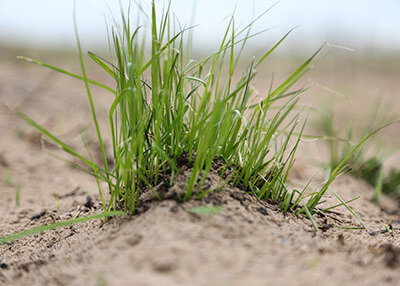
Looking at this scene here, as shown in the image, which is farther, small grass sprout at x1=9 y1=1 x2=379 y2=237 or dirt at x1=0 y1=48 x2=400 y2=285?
small grass sprout at x1=9 y1=1 x2=379 y2=237

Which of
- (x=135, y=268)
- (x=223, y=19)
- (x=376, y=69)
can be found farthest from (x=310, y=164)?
(x=376, y=69)

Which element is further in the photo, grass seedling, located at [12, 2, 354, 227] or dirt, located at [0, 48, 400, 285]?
grass seedling, located at [12, 2, 354, 227]

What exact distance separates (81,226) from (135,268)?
555 mm

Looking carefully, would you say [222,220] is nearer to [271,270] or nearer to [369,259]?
[271,270]

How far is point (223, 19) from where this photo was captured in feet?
3.93

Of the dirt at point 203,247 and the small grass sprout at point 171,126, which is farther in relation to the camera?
the small grass sprout at point 171,126

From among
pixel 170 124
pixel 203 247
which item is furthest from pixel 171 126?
pixel 203 247

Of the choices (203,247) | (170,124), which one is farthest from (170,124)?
(203,247)

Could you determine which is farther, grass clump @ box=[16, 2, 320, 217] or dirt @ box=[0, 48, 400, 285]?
grass clump @ box=[16, 2, 320, 217]

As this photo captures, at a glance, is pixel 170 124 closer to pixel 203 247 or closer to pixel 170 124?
pixel 170 124

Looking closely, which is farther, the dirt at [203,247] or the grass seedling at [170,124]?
the grass seedling at [170,124]

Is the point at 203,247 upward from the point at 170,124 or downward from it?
downward

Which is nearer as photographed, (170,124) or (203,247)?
(203,247)

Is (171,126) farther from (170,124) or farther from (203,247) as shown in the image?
(203,247)
